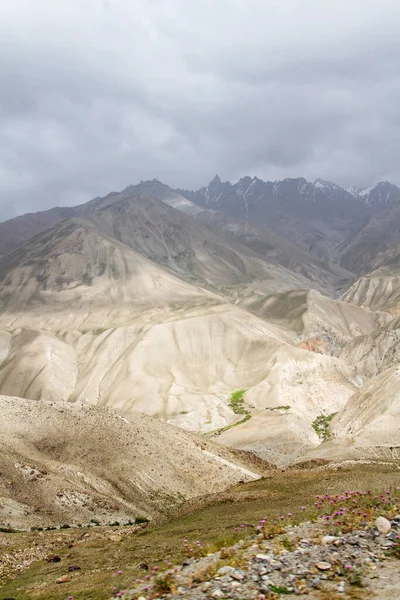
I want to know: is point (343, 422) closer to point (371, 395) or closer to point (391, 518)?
point (371, 395)

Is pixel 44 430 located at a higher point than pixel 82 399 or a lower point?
higher

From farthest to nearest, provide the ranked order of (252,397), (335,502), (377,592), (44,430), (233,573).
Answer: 1. (252,397)
2. (44,430)
3. (335,502)
4. (233,573)
5. (377,592)

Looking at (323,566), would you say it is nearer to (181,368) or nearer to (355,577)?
(355,577)

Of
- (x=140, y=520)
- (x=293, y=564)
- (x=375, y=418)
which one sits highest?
(x=293, y=564)

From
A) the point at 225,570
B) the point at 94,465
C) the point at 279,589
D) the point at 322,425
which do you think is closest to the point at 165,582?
the point at 225,570

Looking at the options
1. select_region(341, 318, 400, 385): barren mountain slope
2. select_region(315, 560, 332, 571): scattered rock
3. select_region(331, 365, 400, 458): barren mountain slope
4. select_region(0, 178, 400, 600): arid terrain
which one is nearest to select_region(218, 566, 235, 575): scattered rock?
select_region(315, 560, 332, 571): scattered rock

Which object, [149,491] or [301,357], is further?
[301,357]

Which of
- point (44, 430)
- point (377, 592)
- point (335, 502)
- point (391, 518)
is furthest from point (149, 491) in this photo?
point (377, 592)
